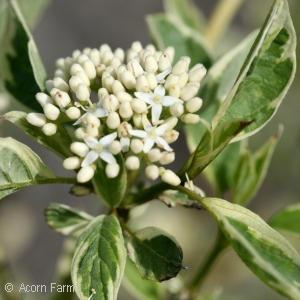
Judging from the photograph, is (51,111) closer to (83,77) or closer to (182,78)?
(83,77)

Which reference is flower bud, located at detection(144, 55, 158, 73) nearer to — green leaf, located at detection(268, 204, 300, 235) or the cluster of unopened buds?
the cluster of unopened buds

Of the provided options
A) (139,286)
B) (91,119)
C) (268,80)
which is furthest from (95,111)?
(139,286)

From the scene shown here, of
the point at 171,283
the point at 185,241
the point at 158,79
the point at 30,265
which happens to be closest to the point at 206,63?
the point at 158,79

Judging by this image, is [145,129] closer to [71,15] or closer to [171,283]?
[171,283]

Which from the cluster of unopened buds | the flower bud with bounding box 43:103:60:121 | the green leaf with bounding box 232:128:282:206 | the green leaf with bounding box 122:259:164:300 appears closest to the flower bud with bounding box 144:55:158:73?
the cluster of unopened buds

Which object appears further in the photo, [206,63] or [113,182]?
[206,63]

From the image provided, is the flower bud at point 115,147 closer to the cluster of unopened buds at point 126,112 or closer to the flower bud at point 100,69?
the cluster of unopened buds at point 126,112
